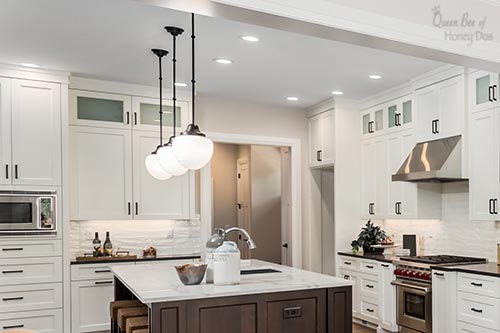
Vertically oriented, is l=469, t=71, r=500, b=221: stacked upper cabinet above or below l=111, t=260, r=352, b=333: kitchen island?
above

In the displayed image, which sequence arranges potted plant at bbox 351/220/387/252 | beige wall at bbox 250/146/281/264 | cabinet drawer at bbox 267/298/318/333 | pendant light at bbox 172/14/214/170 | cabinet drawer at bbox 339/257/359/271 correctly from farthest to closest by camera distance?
beige wall at bbox 250/146/281/264, potted plant at bbox 351/220/387/252, cabinet drawer at bbox 339/257/359/271, pendant light at bbox 172/14/214/170, cabinet drawer at bbox 267/298/318/333

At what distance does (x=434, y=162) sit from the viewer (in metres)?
4.71

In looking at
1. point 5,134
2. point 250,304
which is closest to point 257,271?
point 250,304

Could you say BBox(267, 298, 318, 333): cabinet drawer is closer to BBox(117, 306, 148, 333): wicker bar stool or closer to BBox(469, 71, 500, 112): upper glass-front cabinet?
BBox(117, 306, 148, 333): wicker bar stool

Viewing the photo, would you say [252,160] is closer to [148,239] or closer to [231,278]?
[148,239]

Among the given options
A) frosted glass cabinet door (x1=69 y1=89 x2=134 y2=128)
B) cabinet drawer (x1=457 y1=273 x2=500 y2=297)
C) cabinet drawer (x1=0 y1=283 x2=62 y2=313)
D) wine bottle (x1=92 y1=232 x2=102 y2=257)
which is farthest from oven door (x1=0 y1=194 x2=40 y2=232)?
cabinet drawer (x1=457 y1=273 x2=500 y2=297)

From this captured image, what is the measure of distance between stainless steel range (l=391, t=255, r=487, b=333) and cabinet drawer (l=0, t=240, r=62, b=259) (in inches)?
141

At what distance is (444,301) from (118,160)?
3.75 metres

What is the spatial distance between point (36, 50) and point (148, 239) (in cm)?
253

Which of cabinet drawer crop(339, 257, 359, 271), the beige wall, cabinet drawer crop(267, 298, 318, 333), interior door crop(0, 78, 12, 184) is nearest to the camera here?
cabinet drawer crop(267, 298, 318, 333)

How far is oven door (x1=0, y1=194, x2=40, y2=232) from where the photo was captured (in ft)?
15.3

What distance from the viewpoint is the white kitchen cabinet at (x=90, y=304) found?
4.98m

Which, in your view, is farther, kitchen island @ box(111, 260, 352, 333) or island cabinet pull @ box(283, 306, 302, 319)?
island cabinet pull @ box(283, 306, 302, 319)

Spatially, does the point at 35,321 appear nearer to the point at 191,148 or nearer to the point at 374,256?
the point at 191,148
